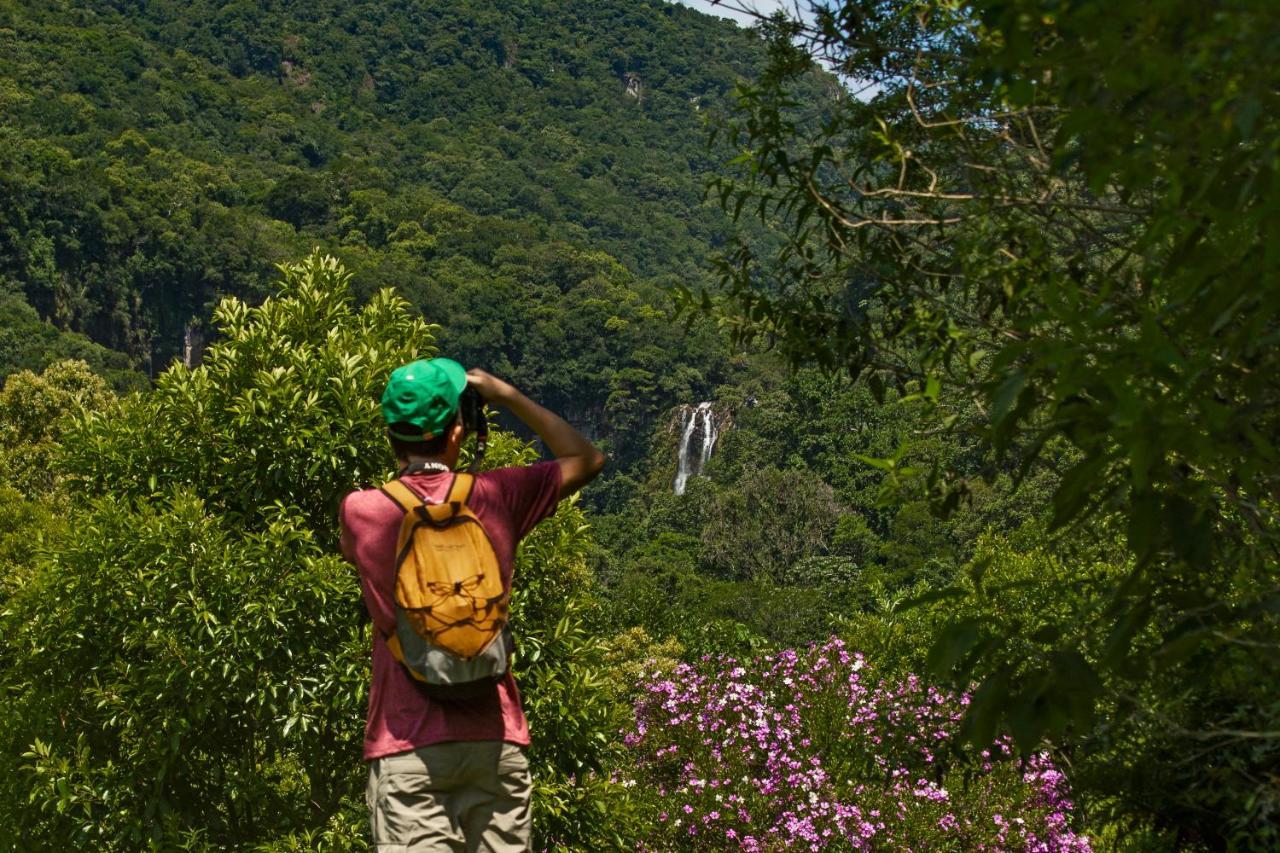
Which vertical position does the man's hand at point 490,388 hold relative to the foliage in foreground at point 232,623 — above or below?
above

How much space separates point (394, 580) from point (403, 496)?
0.13 meters

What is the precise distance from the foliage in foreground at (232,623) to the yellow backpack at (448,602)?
11.4 ft

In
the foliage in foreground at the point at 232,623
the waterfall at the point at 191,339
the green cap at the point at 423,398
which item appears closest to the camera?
the green cap at the point at 423,398

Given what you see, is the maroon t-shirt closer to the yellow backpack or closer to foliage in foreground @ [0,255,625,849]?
the yellow backpack

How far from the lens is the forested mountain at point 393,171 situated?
7188 cm

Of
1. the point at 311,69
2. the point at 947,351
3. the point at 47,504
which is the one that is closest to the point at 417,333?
A: the point at 947,351

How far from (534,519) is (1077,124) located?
1086 mm

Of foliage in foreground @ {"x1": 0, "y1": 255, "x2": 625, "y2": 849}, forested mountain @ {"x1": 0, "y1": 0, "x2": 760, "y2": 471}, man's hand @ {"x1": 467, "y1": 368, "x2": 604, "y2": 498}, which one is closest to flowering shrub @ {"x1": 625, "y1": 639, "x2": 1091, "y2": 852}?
foliage in foreground @ {"x1": 0, "y1": 255, "x2": 625, "y2": 849}

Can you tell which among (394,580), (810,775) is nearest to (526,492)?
(394,580)

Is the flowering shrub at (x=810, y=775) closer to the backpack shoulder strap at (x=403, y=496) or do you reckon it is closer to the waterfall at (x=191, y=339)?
the backpack shoulder strap at (x=403, y=496)

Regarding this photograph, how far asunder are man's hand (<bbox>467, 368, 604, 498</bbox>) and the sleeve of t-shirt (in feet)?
0.11

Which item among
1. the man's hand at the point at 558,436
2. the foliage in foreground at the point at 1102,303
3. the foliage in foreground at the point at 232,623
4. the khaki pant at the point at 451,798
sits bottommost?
the foliage in foreground at the point at 232,623

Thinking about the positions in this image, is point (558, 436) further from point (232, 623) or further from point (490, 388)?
point (232, 623)

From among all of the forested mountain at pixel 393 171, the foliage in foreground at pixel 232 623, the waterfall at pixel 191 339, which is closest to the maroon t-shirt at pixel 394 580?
the foliage in foreground at pixel 232 623
